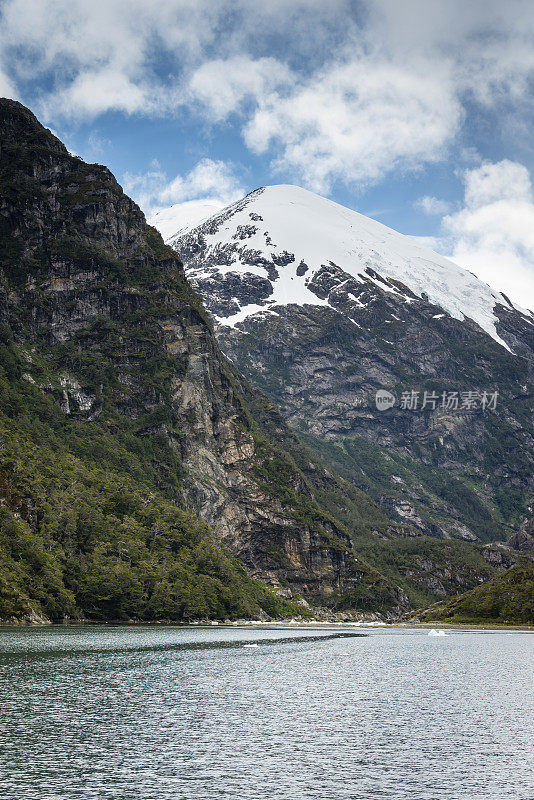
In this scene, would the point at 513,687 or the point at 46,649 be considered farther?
the point at 46,649

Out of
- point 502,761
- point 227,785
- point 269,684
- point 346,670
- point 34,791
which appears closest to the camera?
point 34,791

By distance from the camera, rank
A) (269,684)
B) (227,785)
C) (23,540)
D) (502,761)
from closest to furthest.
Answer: (227,785) → (502,761) → (269,684) → (23,540)

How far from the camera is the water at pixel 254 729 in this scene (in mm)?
39219

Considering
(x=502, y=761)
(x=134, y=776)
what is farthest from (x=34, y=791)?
(x=502, y=761)

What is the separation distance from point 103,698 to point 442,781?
1421 inches

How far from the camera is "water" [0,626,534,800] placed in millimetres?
39219

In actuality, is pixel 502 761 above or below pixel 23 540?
below

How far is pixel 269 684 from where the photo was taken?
3228 inches

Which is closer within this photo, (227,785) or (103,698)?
(227,785)

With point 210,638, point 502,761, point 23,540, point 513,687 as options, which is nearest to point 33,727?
point 502,761

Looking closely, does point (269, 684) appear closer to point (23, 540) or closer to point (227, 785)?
point (227, 785)

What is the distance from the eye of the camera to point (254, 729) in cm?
5475

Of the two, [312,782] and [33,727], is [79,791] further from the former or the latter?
[33,727]

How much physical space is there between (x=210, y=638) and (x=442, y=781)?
12011 cm
